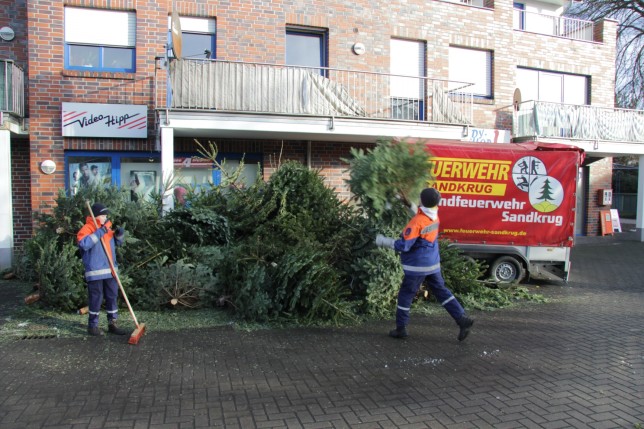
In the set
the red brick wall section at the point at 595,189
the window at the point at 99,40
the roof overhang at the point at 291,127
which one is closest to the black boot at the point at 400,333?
the roof overhang at the point at 291,127

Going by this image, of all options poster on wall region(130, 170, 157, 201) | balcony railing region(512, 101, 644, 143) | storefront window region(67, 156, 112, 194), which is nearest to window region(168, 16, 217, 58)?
poster on wall region(130, 170, 157, 201)

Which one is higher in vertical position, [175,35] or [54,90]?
[175,35]

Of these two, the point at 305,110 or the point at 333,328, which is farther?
the point at 305,110

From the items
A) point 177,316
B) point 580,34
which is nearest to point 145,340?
point 177,316

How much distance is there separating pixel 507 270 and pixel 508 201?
1.30 metres

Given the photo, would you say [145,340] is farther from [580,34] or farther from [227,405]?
[580,34]

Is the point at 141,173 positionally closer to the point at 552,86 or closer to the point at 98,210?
the point at 98,210

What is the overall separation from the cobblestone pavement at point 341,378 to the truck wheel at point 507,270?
94.8 inches

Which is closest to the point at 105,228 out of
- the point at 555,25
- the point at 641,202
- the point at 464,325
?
the point at 464,325

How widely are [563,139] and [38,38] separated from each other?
14.1m

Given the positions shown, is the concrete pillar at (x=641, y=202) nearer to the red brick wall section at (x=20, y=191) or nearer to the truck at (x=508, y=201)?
the truck at (x=508, y=201)

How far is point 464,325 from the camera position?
554 cm

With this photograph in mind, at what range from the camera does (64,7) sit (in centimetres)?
1073

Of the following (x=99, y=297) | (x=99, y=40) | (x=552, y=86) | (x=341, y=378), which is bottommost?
(x=341, y=378)
